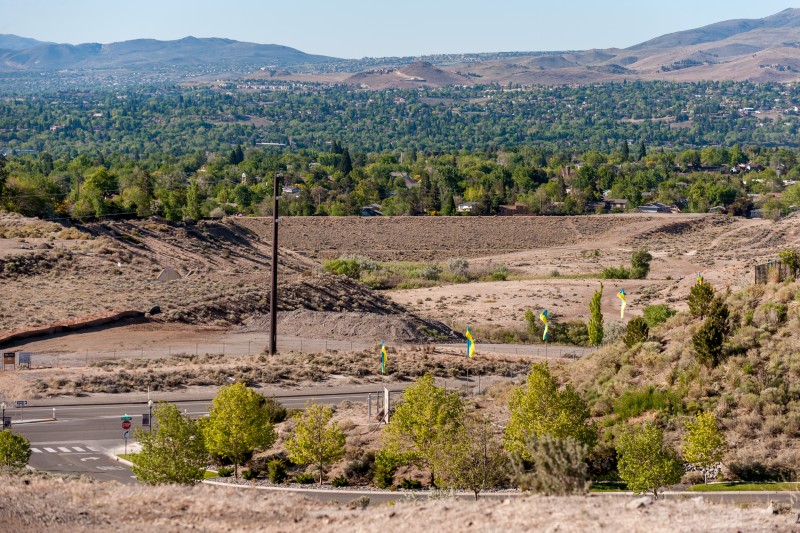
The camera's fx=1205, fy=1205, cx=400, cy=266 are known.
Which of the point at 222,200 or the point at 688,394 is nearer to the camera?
the point at 688,394

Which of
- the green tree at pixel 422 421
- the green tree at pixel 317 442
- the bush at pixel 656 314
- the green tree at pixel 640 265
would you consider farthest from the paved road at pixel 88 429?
the green tree at pixel 640 265

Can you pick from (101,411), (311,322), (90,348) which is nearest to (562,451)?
(101,411)

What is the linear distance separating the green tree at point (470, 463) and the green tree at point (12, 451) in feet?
35.1

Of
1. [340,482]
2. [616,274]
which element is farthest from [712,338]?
[616,274]

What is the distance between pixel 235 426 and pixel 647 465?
37.5 feet

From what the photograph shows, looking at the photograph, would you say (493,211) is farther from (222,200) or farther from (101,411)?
(101,411)

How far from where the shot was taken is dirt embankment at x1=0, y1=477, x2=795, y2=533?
19578 millimetres

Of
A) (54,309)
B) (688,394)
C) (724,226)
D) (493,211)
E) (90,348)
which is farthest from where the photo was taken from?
(493,211)

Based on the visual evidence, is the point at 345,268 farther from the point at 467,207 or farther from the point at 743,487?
the point at 743,487

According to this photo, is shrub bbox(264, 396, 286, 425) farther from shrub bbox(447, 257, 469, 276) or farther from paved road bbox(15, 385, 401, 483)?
shrub bbox(447, 257, 469, 276)

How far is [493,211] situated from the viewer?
459 feet

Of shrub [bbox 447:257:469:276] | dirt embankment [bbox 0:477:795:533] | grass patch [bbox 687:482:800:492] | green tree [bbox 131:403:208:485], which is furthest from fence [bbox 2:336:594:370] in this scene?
shrub [bbox 447:257:469:276]

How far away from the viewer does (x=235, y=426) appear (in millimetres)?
33656

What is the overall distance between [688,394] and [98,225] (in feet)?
194
